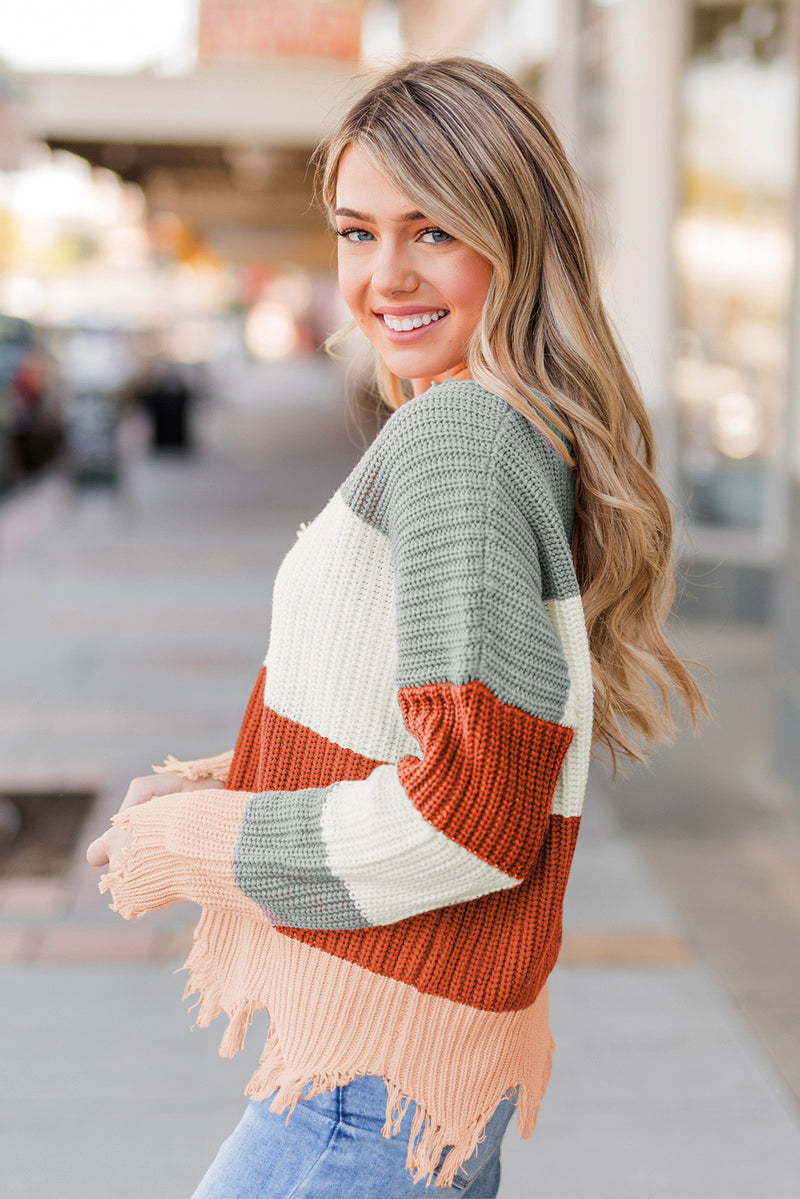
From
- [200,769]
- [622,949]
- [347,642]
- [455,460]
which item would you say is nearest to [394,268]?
[455,460]

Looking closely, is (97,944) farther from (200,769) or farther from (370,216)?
(370,216)

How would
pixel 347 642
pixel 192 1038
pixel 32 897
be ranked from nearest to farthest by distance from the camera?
1. pixel 347 642
2. pixel 192 1038
3. pixel 32 897

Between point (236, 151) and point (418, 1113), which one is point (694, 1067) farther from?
point (236, 151)

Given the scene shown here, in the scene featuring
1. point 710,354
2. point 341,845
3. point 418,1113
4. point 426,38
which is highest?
point 426,38

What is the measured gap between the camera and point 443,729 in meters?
1.22

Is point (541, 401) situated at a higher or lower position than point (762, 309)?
higher

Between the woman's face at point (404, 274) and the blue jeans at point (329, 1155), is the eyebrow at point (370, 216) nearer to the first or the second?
the woman's face at point (404, 274)

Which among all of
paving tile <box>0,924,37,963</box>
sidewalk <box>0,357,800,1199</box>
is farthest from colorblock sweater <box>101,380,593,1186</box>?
paving tile <box>0,924,37,963</box>

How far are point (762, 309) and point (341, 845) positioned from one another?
7.57 m

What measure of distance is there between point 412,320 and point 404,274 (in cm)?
6

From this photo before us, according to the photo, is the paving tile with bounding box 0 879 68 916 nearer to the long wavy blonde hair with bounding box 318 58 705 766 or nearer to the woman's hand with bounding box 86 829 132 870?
the woman's hand with bounding box 86 829 132 870

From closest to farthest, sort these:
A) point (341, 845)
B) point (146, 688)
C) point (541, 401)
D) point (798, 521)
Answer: point (341, 845)
point (541, 401)
point (798, 521)
point (146, 688)

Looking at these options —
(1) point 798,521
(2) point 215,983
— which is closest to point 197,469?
(1) point 798,521

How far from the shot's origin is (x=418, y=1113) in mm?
1405
